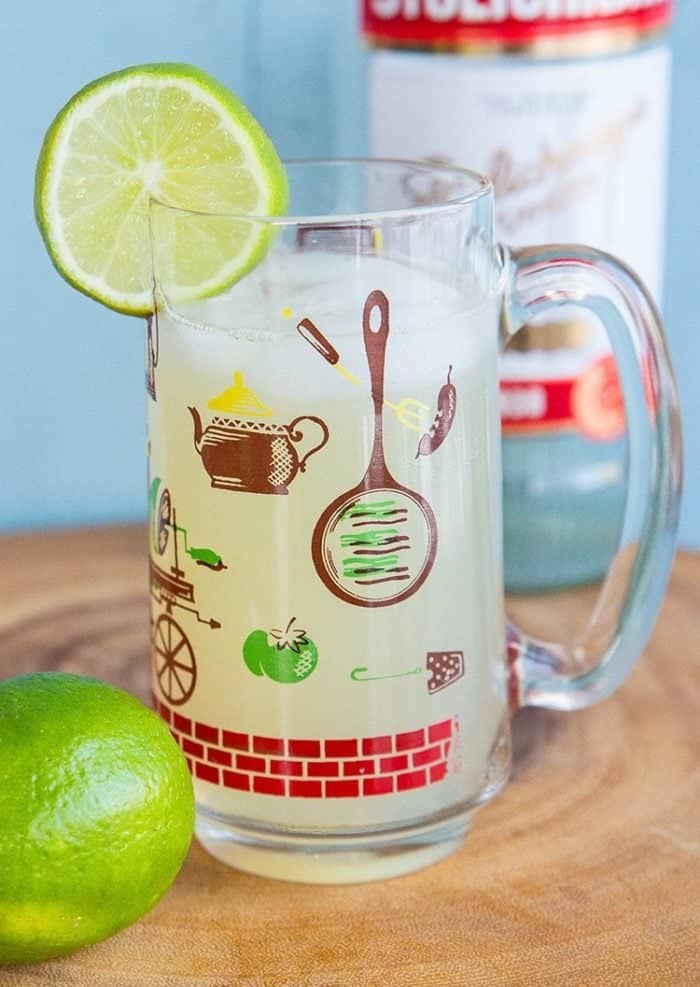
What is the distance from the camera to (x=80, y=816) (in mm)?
621

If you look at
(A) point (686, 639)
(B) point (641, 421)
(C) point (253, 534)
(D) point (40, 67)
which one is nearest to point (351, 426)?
(C) point (253, 534)

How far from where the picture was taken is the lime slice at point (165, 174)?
67cm

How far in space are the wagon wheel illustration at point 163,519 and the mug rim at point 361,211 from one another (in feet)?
0.42

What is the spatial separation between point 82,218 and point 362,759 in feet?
0.87

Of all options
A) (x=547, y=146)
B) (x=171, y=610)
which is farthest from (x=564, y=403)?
(x=171, y=610)

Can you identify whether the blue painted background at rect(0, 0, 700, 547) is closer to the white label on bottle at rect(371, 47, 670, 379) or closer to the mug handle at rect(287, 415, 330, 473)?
the white label on bottle at rect(371, 47, 670, 379)

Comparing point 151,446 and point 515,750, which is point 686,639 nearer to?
point 515,750

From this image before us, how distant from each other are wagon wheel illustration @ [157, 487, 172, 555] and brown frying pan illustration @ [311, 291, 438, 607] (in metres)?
0.08

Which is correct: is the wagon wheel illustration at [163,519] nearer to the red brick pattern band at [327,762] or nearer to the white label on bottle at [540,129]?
the red brick pattern band at [327,762]

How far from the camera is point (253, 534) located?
0.67 m

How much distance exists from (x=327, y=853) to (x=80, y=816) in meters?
0.14

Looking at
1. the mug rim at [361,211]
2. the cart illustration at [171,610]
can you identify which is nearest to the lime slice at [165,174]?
the mug rim at [361,211]

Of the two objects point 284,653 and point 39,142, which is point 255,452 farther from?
point 39,142

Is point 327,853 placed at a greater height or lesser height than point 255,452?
lesser
